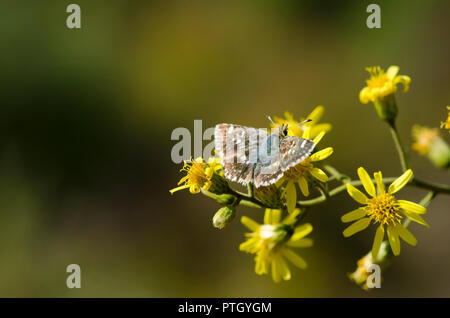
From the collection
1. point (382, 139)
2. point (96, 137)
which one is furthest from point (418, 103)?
point (96, 137)

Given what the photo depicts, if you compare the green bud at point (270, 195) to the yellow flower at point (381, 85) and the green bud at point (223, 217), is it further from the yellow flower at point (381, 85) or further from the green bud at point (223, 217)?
the yellow flower at point (381, 85)

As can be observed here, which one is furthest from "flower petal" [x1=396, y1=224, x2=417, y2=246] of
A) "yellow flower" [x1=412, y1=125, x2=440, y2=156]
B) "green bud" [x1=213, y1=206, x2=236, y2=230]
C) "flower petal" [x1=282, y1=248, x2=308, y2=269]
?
"yellow flower" [x1=412, y1=125, x2=440, y2=156]

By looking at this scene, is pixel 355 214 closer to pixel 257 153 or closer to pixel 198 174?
pixel 257 153

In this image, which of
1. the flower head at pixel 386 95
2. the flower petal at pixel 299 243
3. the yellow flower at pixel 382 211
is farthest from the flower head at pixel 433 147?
the flower petal at pixel 299 243

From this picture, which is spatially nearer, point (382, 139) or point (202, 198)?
point (382, 139)

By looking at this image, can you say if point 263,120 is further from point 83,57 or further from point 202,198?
point 83,57

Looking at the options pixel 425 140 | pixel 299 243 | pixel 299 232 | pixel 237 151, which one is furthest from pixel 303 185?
pixel 425 140

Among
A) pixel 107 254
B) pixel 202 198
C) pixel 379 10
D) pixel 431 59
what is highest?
pixel 379 10
